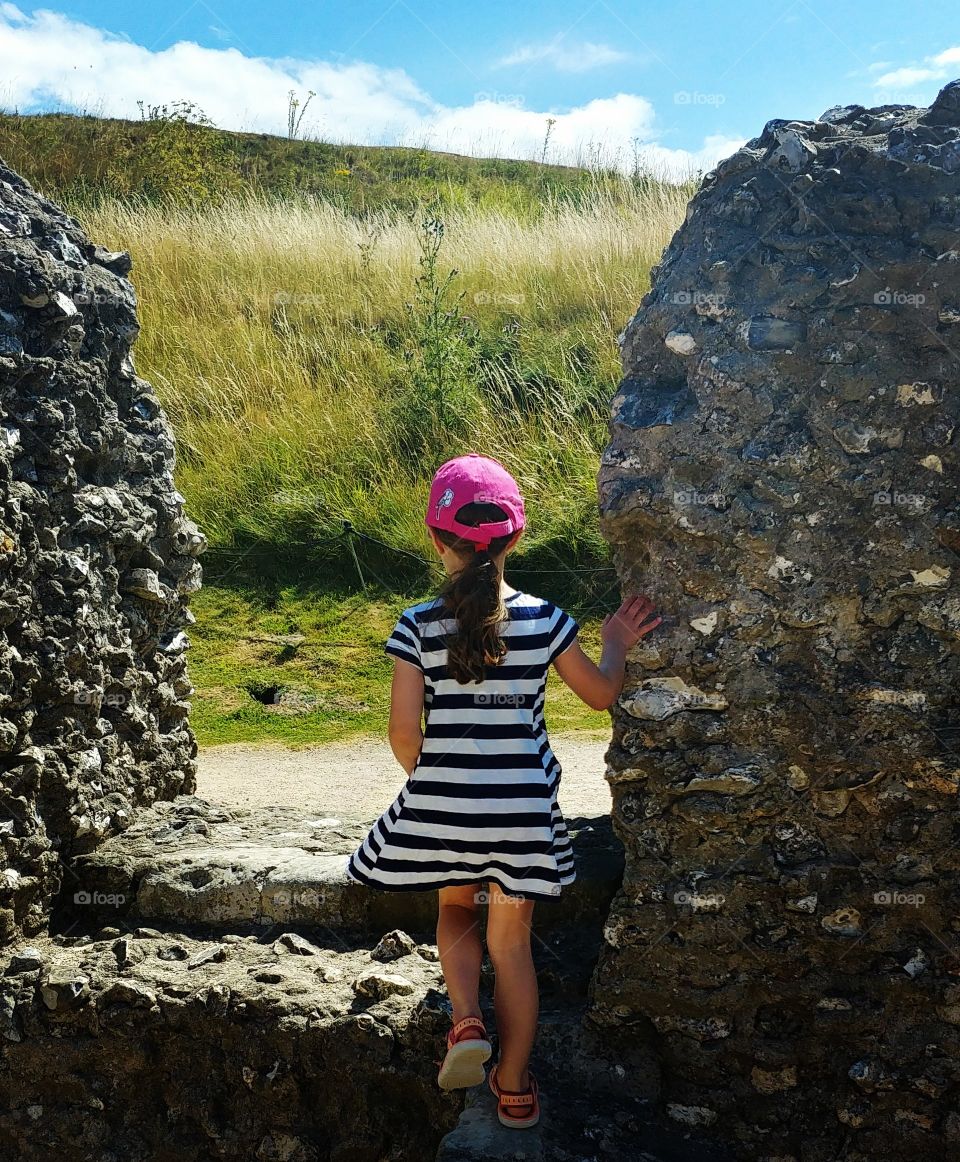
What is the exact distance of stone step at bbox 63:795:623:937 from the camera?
354cm

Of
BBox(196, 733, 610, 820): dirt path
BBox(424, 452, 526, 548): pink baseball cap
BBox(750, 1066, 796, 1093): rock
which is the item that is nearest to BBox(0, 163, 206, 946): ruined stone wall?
BBox(196, 733, 610, 820): dirt path

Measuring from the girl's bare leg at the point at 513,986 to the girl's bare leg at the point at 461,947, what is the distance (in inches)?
2.6

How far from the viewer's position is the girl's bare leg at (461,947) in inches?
112

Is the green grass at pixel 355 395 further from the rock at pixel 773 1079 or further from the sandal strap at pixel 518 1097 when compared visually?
the sandal strap at pixel 518 1097

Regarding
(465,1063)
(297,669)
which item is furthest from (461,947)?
(297,669)

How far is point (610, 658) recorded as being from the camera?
2926 mm

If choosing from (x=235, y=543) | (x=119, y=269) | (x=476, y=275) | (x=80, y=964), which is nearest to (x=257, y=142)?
(x=476, y=275)

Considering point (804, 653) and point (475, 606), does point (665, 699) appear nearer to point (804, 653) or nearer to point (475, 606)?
point (804, 653)

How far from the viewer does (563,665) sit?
288 centimetres

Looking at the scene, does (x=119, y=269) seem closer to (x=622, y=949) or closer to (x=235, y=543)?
(x=622, y=949)

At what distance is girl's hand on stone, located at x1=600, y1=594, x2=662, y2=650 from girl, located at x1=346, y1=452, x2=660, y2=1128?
102 millimetres

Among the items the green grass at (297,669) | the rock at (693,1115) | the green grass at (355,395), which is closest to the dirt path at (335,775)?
the green grass at (297,669)

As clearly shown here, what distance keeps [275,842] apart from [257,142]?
2103cm

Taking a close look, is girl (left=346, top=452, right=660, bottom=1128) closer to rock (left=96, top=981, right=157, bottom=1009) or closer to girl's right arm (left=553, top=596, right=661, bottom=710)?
girl's right arm (left=553, top=596, right=661, bottom=710)
